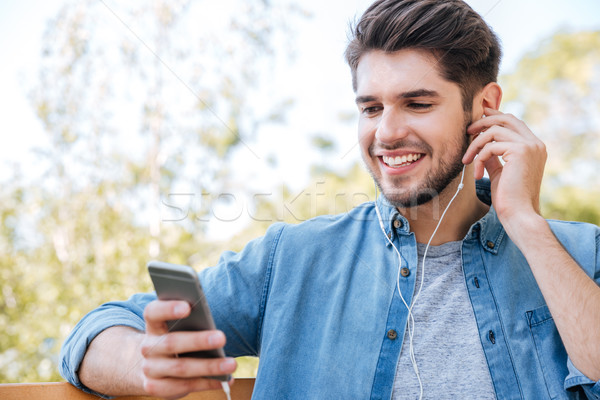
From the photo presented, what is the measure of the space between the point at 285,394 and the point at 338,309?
0.25 m

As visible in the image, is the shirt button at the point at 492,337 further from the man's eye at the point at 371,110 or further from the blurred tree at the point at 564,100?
the blurred tree at the point at 564,100

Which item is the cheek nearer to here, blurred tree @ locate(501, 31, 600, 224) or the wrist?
the wrist

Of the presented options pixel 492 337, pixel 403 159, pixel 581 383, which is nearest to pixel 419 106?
pixel 403 159

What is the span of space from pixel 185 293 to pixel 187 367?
0.52 feet

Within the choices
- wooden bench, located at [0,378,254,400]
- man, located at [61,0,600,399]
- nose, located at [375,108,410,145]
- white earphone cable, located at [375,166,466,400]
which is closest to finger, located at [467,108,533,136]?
man, located at [61,0,600,399]

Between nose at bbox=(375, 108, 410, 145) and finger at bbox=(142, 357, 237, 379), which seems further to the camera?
nose at bbox=(375, 108, 410, 145)

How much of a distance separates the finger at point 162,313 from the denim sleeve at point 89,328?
27 cm

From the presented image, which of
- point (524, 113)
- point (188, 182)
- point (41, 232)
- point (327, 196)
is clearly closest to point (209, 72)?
point (188, 182)

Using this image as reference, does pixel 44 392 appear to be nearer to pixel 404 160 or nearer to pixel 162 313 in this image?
pixel 162 313

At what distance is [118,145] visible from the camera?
4766 millimetres

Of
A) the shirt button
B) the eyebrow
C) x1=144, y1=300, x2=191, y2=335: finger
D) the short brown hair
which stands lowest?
the shirt button

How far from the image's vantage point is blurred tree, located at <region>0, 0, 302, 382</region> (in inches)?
163

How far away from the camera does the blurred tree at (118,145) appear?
4.15 m

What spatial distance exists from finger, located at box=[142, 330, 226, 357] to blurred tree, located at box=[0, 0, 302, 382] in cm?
353
